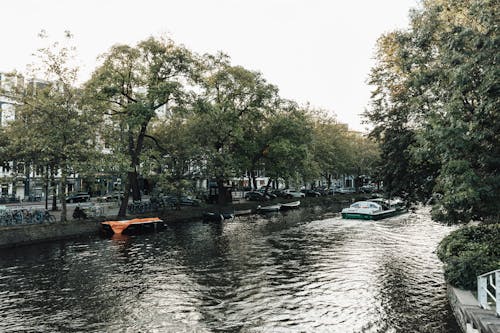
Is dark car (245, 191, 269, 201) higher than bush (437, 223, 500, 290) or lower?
higher

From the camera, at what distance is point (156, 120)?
45531 mm

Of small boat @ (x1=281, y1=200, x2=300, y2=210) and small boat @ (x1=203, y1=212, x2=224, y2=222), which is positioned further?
small boat @ (x1=281, y1=200, x2=300, y2=210)

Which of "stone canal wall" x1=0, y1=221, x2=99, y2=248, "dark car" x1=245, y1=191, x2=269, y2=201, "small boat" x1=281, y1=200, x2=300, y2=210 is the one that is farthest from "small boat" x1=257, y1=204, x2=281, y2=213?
"stone canal wall" x1=0, y1=221, x2=99, y2=248

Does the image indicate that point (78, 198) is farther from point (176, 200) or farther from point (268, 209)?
point (268, 209)

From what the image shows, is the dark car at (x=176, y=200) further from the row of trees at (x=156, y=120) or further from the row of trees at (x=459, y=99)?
the row of trees at (x=459, y=99)

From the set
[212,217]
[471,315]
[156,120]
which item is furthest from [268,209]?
[471,315]

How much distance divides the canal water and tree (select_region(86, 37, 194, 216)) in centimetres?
1120

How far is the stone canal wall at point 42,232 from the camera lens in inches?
1183

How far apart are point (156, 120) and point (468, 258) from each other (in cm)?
3727

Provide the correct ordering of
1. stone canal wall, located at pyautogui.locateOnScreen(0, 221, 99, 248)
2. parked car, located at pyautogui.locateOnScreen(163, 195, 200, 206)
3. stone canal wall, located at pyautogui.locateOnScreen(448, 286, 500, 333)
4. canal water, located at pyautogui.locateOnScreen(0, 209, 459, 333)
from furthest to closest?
parked car, located at pyautogui.locateOnScreen(163, 195, 200, 206), stone canal wall, located at pyautogui.locateOnScreen(0, 221, 99, 248), canal water, located at pyautogui.locateOnScreen(0, 209, 459, 333), stone canal wall, located at pyautogui.locateOnScreen(448, 286, 500, 333)

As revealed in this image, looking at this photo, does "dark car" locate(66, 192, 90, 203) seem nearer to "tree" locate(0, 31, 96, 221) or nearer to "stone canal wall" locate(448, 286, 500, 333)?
"tree" locate(0, 31, 96, 221)

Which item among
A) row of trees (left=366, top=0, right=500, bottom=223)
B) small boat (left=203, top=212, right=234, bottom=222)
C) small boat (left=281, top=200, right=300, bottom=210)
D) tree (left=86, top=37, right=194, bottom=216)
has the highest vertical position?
tree (left=86, top=37, right=194, bottom=216)

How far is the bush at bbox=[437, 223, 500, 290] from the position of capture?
1395 centimetres

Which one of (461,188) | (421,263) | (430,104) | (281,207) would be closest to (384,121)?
(430,104)
